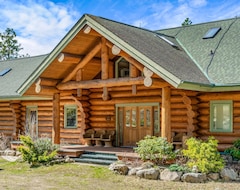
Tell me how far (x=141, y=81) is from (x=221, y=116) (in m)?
3.69

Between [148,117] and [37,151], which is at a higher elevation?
[148,117]

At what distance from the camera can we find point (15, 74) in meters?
25.9

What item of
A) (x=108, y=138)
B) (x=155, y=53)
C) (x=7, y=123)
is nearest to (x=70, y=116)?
(x=108, y=138)

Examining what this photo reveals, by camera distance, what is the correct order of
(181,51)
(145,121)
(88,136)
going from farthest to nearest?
1. (88,136)
2. (181,51)
3. (145,121)

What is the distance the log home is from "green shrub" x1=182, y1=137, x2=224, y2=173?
135 centimetres

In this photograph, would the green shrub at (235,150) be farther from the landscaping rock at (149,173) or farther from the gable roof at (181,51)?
the landscaping rock at (149,173)

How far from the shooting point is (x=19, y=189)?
11578 mm

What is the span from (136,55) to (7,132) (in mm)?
12532

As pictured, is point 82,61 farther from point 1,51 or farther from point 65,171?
point 1,51

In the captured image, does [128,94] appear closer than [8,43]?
Yes

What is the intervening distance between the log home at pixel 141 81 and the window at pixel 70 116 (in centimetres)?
5

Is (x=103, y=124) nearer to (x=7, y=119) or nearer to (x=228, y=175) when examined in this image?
(x=7, y=119)

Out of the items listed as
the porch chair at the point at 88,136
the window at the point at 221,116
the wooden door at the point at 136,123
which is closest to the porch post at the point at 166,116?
the window at the point at 221,116

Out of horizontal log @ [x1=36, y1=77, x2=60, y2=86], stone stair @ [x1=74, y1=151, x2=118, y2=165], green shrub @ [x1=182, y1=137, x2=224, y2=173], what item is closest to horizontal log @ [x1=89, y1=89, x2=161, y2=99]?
horizontal log @ [x1=36, y1=77, x2=60, y2=86]
